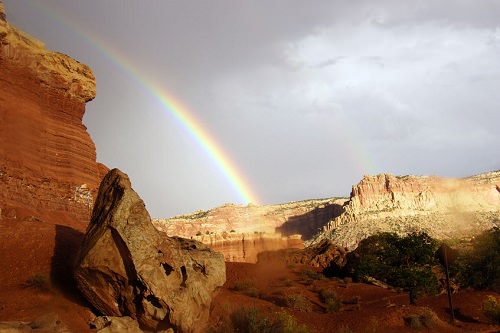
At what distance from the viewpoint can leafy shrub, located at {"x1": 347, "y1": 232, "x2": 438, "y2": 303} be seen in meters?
30.8

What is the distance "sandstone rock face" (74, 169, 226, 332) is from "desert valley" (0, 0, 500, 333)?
0.04 meters

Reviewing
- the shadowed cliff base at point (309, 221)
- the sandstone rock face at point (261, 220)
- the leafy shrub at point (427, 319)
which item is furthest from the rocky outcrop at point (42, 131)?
the shadowed cliff base at point (309, 221)

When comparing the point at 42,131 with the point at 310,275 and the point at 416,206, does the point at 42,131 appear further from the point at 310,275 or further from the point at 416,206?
the point at 416,206

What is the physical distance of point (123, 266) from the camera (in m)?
13.9

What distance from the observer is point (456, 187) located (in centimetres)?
14612

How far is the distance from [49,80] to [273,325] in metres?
23.7

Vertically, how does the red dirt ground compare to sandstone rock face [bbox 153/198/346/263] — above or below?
below

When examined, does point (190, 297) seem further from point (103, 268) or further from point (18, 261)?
point (18, 261)

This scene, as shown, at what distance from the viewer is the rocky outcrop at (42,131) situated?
2625 cm

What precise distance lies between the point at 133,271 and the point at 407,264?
26.3m

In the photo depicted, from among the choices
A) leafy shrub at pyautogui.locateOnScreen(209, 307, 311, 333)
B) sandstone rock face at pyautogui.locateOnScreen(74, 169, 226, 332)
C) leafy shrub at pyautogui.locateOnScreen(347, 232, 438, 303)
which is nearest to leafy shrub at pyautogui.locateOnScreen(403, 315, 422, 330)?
leafy shrub at pyautogui.locateOnScreen(347, 232, 438, 303)

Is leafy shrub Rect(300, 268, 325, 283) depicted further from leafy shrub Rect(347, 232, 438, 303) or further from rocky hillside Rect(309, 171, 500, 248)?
rocky hillside Rect(309, 171, 500, 248)

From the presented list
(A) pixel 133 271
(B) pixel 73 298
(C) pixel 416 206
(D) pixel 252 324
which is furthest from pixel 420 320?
(C) pixel 416 206

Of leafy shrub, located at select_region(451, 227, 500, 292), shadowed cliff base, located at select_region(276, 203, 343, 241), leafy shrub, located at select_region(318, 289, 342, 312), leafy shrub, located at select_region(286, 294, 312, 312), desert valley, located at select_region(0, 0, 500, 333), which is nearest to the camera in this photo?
desert valley, located at select_region(0, 0, 500, 333)
